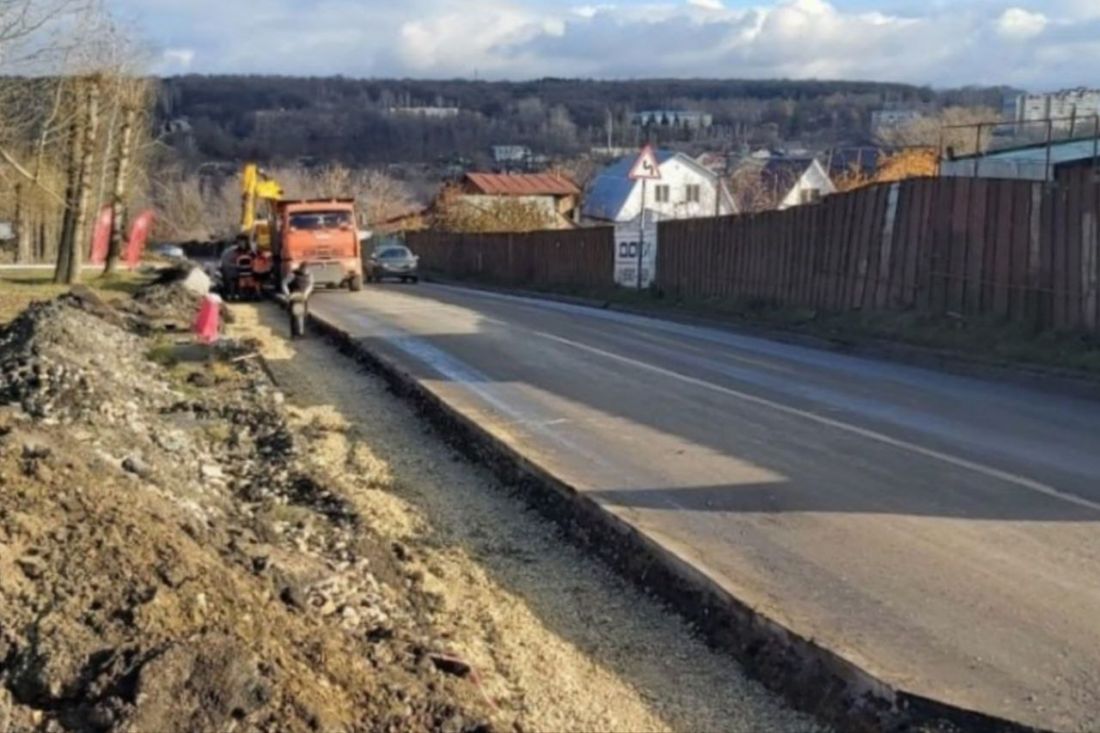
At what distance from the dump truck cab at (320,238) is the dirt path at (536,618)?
25.5 m

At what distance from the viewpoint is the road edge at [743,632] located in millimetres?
5312

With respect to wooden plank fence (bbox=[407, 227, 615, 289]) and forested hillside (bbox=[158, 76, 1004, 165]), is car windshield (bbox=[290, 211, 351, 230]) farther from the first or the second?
forested hillside (bbox=[158, 76, 1004, 165])

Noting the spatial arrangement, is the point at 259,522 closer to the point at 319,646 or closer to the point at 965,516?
the point at 319,646

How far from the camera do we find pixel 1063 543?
7742mm

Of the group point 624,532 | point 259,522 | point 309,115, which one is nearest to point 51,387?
point 259,522

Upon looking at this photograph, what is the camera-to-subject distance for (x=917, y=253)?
22.0m

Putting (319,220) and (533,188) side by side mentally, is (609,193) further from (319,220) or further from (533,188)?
(319,220)

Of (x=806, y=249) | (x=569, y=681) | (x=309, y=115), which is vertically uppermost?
(x=309, y=115)

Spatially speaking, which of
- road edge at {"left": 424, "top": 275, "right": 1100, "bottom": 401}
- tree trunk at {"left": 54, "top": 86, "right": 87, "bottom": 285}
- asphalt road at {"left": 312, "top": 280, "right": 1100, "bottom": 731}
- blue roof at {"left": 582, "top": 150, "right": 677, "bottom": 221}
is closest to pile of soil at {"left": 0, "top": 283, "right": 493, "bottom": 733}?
asphalt road at {"left": 312, "top": 280, "right": 1100, "bottom": 731}

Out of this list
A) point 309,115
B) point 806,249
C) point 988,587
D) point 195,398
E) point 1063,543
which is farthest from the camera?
point 309,115

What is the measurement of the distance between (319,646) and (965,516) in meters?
4.59

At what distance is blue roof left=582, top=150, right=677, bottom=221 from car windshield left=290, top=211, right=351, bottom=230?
46.4m

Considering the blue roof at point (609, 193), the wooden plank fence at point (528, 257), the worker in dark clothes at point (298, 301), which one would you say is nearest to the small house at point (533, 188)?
the blue roof at point (609, 193)

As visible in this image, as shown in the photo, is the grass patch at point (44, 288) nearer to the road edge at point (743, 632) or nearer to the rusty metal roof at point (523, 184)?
the road edge at point (743, 632)
